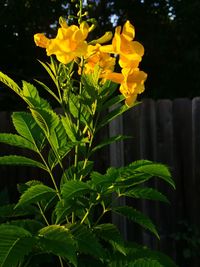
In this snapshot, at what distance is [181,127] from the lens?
13.6ft

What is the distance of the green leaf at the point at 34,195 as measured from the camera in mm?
1562

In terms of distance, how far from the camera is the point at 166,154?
163 inches

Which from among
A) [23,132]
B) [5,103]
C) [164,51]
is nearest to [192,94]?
[164,51]

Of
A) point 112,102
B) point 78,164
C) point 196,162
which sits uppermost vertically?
point 112,102

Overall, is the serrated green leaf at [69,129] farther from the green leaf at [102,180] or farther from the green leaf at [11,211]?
the green leaf at [11,211]

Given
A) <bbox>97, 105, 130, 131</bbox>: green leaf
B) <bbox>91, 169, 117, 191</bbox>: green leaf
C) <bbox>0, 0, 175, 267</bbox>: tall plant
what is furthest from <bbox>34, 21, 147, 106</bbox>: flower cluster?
<bbox>91, 169, 117, 191</bbox>: green leaf

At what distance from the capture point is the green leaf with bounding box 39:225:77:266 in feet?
4.52

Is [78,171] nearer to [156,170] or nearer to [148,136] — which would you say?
[156,170]

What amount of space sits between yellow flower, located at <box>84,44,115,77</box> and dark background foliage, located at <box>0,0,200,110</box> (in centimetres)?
731

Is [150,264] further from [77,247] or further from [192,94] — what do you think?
[192,94]

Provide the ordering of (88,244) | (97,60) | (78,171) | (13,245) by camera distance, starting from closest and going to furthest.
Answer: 1. (13,245)
2. (88,244)
3. (97,60)
4. (78,171)

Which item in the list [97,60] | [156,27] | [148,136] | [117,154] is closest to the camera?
[97,60]

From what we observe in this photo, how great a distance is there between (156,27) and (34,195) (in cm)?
986

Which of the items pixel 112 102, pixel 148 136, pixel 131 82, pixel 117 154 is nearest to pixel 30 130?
pixel 112 102
